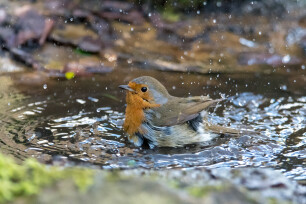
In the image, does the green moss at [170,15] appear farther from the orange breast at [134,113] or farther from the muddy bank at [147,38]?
the orange breast at [134,113]

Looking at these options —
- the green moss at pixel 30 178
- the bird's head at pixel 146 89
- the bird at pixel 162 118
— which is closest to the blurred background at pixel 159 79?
the green moss at pixel 30 178

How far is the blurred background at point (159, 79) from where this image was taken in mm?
2377

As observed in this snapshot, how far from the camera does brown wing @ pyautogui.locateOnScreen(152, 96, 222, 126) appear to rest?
199 inches

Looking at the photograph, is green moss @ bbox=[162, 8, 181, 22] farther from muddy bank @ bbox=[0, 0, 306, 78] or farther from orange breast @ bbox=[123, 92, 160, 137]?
orange breast @ bbox=[123, 92, 160, 137]

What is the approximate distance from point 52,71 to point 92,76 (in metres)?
0.61

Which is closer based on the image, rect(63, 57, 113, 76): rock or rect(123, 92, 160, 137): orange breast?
rect(123, 92, 160, 137): orange breast

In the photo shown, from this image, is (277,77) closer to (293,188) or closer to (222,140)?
(222,140)

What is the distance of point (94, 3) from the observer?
914 cm

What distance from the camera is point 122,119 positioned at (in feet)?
18.6

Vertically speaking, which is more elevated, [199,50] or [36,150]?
[199,50]

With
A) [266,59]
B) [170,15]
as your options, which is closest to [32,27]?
[170,15]

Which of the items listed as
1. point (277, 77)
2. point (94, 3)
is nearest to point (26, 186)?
point (277, 77)

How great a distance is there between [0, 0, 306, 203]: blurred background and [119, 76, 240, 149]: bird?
14 cm

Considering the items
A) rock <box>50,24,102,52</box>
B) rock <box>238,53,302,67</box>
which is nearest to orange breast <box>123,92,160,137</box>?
rock <box>50,24,102,52</box>
